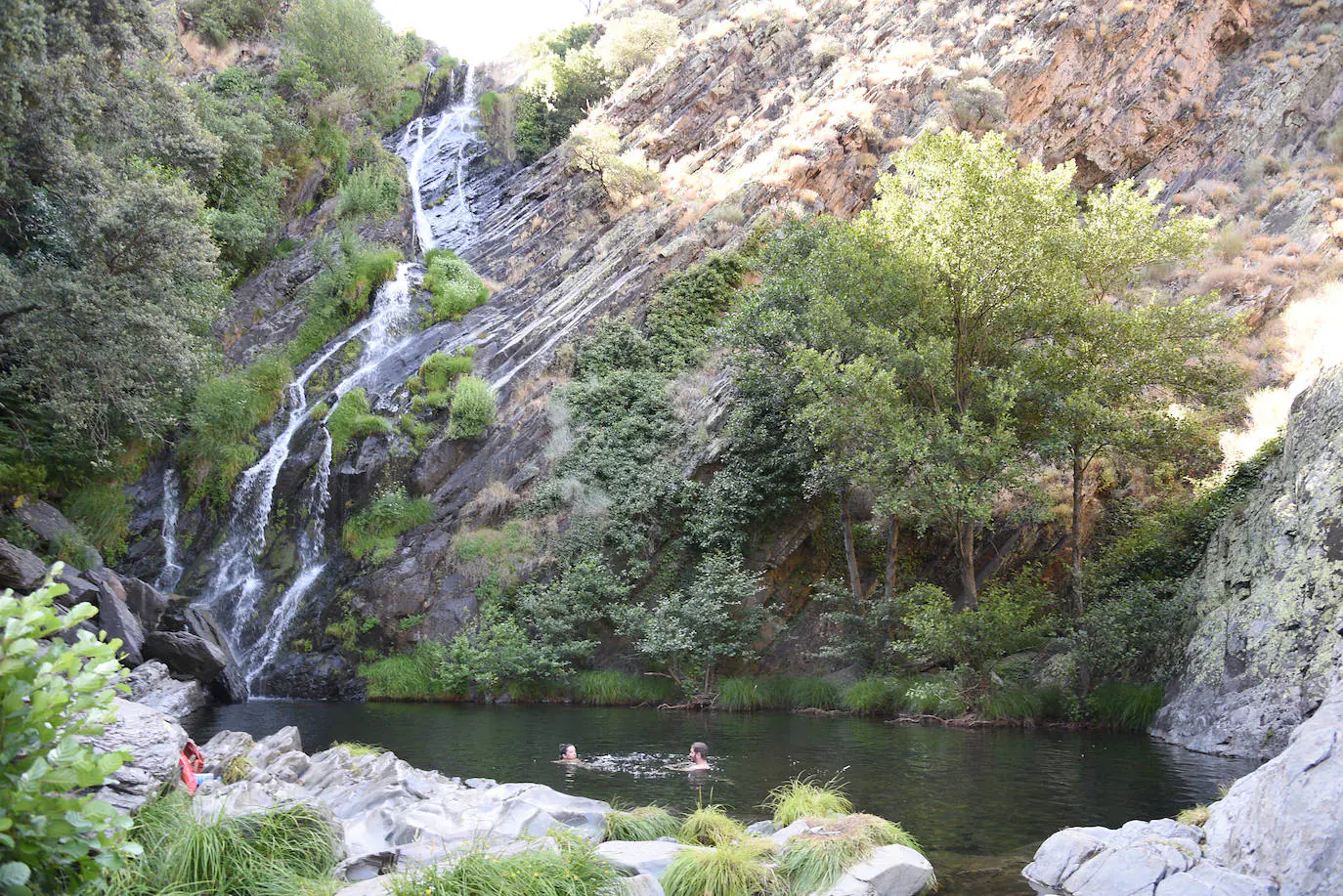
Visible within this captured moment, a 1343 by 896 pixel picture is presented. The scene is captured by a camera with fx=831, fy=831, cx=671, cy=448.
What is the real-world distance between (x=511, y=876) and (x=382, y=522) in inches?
785

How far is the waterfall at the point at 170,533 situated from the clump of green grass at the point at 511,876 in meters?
21.3

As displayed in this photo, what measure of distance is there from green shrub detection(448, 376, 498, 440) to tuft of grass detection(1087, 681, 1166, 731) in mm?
17738

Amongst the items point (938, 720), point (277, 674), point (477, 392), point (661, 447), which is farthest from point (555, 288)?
point (938, 720)

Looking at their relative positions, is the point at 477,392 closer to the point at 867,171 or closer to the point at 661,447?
the point at 661,447

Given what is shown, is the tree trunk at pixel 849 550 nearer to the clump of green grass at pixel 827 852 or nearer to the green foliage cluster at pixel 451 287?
the clump of green grass at pixel 827 852

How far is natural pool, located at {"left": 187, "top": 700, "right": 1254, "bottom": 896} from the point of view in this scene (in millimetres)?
9352

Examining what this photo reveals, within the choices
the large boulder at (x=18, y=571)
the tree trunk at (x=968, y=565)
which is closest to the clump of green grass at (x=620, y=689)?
the tree trunk at (x=968, y=565)

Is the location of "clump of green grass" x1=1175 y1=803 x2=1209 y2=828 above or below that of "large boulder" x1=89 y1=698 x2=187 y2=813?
below

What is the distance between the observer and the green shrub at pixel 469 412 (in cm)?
2539

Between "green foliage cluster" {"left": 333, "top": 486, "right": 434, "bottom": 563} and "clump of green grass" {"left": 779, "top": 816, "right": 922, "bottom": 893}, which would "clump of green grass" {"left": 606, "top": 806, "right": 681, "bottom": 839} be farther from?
"green foliage cluster" {"left": 333, "top": 486, "right": 434, "bottom": 563}

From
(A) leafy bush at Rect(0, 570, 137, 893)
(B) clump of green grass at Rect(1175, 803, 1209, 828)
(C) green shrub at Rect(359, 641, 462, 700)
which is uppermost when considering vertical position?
(A) leafy bush at Rect(0, 570, 137, 893)

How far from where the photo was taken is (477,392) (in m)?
25.7

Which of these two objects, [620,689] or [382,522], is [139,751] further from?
[382,522]

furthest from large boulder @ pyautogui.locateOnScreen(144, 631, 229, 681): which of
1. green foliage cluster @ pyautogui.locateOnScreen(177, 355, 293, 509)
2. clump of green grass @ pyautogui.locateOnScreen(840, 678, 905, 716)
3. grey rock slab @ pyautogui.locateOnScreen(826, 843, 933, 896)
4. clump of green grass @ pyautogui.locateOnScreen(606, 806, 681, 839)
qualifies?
grey rock slab @ pyautogui.locateOnScreen(826, 843, 933, 896)
